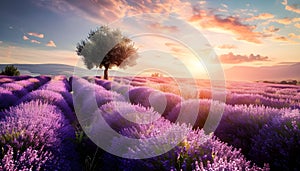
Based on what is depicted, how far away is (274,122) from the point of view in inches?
133

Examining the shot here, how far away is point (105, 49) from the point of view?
34.5m

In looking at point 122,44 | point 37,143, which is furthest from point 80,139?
point 122,44

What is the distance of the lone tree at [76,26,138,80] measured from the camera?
34.0 metres

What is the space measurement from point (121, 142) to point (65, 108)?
4160 millimetres

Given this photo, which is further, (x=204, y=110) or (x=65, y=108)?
(x=65, y=108)

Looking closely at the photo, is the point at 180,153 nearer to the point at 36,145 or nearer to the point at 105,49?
the point at 36,145

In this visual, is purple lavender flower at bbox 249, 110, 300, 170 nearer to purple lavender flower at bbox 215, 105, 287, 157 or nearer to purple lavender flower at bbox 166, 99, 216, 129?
purple lavender flower at bbox 215, 105, 287, 157

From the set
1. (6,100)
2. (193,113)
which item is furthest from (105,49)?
(193,113)

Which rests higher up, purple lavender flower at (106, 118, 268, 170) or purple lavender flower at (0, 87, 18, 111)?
purple lavender flower at (106, 118, 268, 170)

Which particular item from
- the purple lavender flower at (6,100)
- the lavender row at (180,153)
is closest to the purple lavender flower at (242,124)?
the lavender row at (180,153)

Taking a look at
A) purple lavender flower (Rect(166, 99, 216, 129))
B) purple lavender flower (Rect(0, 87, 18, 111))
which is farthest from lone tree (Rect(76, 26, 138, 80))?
purple lavender flower (Rect(166, 99, 216, 129))

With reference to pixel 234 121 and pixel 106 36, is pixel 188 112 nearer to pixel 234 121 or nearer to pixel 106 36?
pixel 234 121

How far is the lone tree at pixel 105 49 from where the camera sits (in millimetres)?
34000

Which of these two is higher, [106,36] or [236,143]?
[106,36]
